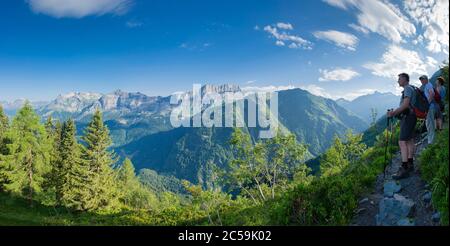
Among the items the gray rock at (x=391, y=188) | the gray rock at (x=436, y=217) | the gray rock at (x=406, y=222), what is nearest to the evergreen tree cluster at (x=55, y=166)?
the gray rock at (x=391, y=188)

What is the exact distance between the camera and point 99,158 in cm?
5009

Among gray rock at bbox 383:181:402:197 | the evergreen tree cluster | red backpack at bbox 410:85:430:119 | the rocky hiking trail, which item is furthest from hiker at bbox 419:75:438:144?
the evergreen tree cluster

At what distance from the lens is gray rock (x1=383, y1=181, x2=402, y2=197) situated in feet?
27.7

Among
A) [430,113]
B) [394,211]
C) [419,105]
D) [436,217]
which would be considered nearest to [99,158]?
[430,113]

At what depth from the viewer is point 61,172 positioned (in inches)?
1996

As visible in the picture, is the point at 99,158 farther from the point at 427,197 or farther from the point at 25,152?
the point at 427,197

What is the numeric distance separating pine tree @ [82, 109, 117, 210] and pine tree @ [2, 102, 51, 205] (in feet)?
20.5

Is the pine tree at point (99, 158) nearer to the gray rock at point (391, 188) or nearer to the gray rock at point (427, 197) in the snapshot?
the gray rock at point (391, 188)

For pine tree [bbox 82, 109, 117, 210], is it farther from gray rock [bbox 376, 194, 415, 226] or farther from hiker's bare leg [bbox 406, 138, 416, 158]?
gray rock [bbox 376, 194, 415, 226]

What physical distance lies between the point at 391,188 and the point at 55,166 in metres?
53.4

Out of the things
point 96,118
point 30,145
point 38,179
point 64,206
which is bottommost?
point 64,206
